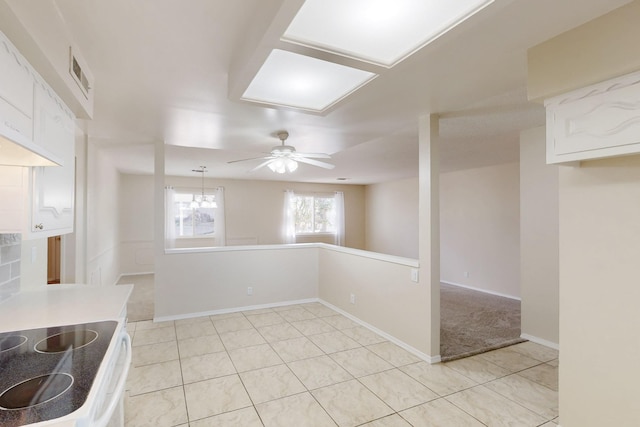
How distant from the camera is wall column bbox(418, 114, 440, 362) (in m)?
2.98

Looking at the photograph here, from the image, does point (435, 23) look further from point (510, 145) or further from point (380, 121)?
point (510, 145)

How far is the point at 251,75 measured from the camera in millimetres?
1854

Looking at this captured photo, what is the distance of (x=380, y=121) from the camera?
3.19m

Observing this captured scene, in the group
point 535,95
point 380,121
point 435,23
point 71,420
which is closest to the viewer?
point 71,420

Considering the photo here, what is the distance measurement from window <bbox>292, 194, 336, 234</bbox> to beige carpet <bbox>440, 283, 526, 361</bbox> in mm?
4182

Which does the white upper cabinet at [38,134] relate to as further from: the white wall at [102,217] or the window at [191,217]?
the window at [191,217]

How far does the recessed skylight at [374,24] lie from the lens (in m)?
1.34

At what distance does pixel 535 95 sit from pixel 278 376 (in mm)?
2845

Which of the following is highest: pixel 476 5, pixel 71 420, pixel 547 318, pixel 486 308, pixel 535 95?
pixel 476 5

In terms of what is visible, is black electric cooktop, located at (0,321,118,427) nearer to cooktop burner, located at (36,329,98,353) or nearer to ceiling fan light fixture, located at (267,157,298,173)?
cooktop burner, located at (36,329,98,353)

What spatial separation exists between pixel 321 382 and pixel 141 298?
13.0 feet

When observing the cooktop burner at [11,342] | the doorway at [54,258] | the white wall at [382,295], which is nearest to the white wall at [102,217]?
the doorway at [54,258]

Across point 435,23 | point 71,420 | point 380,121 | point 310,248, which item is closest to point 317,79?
point 435,23

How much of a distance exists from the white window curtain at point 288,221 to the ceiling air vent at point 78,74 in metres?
6.46
